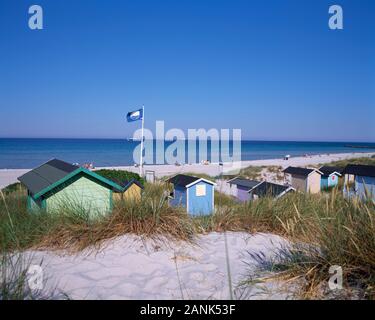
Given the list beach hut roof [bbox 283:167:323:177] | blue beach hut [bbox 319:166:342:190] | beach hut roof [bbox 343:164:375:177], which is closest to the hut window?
beach hut roof [bbox 343:164:375:177]

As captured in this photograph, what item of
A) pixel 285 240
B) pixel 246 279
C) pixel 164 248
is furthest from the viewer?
pixel 285 240

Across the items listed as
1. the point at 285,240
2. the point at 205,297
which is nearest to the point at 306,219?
the point at 285,240

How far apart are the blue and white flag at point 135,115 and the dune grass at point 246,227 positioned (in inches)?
388

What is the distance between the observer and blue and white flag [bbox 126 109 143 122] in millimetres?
16200

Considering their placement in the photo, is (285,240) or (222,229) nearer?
(285,240)

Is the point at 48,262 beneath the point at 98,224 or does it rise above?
beneath

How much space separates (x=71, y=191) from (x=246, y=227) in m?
3.17

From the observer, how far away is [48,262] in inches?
151

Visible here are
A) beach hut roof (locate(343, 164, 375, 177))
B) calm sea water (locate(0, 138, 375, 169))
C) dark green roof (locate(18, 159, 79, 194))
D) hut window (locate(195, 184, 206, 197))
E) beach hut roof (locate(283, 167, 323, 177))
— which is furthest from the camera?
calm sea water (locate(0, 138, 375, 169))

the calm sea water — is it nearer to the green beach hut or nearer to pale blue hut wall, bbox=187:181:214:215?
pale blue hut wall, bbox=187:181:214:215

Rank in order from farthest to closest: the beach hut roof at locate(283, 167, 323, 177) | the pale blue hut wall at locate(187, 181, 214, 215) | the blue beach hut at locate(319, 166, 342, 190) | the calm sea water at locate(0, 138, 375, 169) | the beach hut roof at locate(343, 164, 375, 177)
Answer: the calm sea water at locate(0, 138, 375, 169) → the blue beach hut at locate(319, 166, 342, 190) → the beach hut roof at locate(283, 167, 323, 177) → the beach hut roof at locate(343, 164, 375, 177) → the pale blue hut wall at locate(187, 181, 214, 215)

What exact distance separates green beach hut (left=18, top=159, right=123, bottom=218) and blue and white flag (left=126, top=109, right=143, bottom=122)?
403 inches
